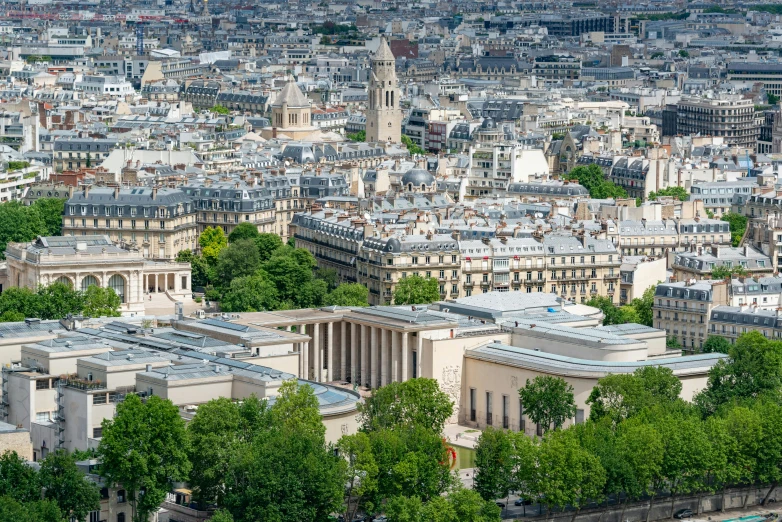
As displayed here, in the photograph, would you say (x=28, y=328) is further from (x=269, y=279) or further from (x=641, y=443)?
→ (x=641, y=443)

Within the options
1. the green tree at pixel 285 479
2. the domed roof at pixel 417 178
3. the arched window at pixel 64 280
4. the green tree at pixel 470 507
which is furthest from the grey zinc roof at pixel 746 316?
the domed roof at pixel 417 178

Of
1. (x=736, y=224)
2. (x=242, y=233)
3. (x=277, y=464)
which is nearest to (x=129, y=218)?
(x=242, y=233)

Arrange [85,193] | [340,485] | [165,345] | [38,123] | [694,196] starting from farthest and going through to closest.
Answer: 1. [38,123]
2. [694,196]
3. [85,193]
4. [165,345]
5. [340,485]

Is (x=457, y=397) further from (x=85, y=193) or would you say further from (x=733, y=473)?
(x=85, y=193)

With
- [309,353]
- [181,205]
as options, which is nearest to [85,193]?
[181,205]

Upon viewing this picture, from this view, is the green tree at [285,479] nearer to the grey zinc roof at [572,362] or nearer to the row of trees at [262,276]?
the grey zinc roof at [572,362]

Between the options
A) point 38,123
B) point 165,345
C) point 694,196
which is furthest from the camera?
point 38,123

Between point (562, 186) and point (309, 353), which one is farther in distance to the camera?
point (562, 186)
